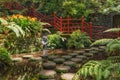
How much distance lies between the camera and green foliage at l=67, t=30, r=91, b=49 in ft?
42.0

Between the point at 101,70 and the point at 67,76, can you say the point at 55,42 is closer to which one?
the point at 67,76

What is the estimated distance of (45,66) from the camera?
8.88 m

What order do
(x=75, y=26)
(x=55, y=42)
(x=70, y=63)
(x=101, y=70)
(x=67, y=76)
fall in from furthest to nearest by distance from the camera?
1. (x=75, y=26)
2. (x=55, y=42)
3. (x=70, y=63)
4. (x=67, y=76)
5. (x=101, y=70)

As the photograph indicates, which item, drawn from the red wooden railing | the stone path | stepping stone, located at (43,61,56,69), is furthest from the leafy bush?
the red wooden railing

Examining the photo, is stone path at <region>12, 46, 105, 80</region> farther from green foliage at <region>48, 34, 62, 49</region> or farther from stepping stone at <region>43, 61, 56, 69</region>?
green foliage at <region>48, 34, 62, 49</region>

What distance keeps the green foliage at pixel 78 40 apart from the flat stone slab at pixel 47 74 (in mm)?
4361

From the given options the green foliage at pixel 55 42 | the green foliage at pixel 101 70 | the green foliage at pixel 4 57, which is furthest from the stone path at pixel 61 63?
the green foliage at pixel 101 70

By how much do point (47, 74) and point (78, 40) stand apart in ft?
17.4

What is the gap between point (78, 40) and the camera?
1320 cm

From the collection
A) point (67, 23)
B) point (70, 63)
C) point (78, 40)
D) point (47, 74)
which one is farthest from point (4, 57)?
point (67, 23)

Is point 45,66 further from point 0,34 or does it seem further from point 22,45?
point 0,34

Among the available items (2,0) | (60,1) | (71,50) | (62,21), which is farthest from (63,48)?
(2,0)

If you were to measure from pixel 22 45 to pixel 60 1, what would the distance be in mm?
8884

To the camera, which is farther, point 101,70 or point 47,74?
point 47,74
